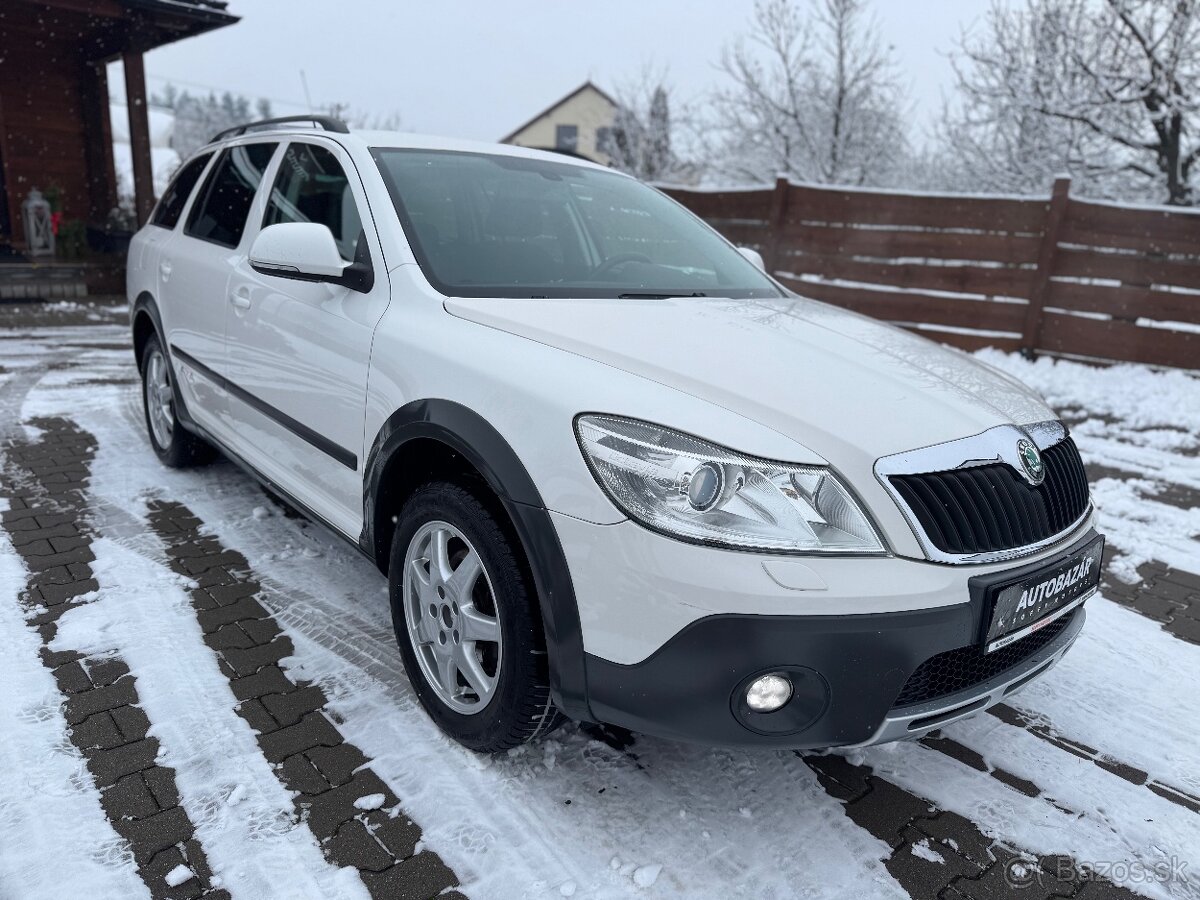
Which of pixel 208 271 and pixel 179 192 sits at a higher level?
pixel 179 192

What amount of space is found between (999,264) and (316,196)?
8.08m

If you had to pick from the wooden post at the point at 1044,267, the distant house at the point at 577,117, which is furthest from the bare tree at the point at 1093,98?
the distant house at the point at 577,117

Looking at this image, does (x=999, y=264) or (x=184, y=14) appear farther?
(x=184, y=14)

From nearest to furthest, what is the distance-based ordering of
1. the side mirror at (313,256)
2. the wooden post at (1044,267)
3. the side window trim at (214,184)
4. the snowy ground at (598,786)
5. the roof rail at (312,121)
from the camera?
the snowy ground at (598,786) → the side mirror at (313,256) → the roof rail at (312,121) → the side window trim at (214,184) → the wooden post at (1044,267)

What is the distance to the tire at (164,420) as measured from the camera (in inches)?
173

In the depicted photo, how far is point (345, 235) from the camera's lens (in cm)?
294

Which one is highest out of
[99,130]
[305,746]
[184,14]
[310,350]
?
[184,14]

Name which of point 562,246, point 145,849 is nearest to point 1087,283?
point 562,246

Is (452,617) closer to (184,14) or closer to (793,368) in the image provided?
(793,368)

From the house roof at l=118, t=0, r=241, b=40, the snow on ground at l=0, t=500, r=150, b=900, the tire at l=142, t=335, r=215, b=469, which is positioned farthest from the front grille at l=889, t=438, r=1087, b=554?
the house roof at l=118, t=0, r=241, b=40

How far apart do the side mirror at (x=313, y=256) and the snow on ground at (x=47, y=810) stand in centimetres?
148

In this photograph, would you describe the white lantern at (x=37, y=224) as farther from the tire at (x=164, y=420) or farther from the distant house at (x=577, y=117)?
the distant house at (x=577, y=117)

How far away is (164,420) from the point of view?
15.0 feet

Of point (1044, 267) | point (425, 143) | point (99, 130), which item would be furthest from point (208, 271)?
point (99, 130)
